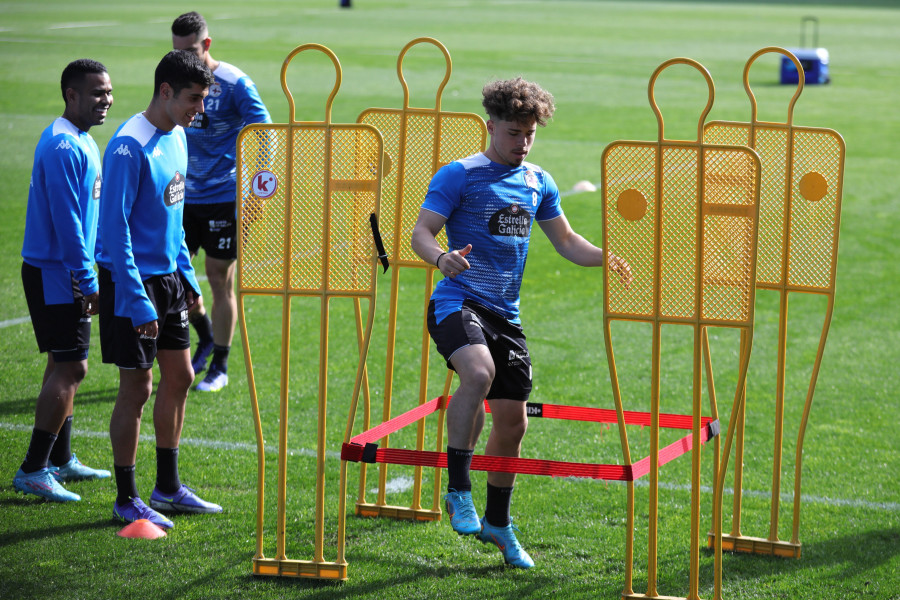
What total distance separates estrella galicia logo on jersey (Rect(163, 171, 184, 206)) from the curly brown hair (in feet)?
4.99

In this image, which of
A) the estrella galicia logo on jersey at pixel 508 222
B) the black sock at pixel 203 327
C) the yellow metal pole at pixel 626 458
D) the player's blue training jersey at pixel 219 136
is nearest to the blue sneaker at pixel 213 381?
the black sock at pixel 203 327

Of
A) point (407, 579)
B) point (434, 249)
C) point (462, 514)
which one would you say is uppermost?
point (434, 249)

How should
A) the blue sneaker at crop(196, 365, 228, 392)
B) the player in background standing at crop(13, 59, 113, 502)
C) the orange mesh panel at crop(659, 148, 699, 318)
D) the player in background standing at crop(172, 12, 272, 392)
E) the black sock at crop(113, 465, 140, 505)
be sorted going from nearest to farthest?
the orange mesh panel at crop(659, 148, 699, 318) → the black sock at crop(113, 465, 140, 505) → the player in background standing at crop(13, 59, 113, 502) → the player in background standing at crop(172, 12, 272, 392) → the blue sneaker at crop(196, 365, 228, 392)

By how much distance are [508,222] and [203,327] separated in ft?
12.4

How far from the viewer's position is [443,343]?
4602 millimetres

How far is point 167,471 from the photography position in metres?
5.41

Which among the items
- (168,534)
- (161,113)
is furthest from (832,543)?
(161,113)

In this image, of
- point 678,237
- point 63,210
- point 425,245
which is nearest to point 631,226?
point 678,237

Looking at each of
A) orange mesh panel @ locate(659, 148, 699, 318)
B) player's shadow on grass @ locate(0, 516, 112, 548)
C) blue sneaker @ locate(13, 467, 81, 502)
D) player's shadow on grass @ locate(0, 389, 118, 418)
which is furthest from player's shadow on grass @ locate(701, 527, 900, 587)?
player's shadow on grass @ locate(0, 389, 118, 418)

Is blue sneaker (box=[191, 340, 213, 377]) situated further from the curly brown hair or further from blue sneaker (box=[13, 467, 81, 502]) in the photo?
the curly brown hair

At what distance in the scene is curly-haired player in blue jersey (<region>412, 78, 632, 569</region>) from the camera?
4.50 m

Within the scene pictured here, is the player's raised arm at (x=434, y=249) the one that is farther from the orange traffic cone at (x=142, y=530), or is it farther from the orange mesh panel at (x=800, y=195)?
the orange traffic cone at (x=142, y=530)

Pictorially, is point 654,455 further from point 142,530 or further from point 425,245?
point 142,530

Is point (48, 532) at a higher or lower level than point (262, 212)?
lower
